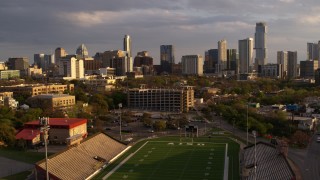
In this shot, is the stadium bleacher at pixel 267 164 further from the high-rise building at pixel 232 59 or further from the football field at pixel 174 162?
the high-rise building at pixel 232 59

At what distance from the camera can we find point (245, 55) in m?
193

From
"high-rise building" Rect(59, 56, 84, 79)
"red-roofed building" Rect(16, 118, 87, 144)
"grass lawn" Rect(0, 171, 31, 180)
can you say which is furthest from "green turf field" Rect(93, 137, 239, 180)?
"high-rise building" Rect(59, 56, 84, 79)

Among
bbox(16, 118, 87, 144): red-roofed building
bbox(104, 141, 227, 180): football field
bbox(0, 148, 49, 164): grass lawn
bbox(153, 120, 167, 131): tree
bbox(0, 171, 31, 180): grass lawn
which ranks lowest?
bbox(0, 171, 31, 180): grass lawn

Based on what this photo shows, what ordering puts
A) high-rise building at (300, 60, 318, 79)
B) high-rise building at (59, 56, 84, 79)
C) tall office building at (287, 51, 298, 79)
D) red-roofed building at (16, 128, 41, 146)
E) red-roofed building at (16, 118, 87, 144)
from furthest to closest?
tall office building at (287, 51, 298, 79) → high-rise building at (300, 60, 318, 79) → high-rise building at (59, 56, 84, 79) → red-roofed building at (16, 118, 87, 144) → red-roofed building at (16, 128, 41, 146)

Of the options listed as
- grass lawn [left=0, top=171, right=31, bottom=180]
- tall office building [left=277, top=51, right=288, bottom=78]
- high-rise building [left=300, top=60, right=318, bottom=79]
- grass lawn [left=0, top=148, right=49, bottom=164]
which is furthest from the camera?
tall office building [left=277, top=51, right=288, bottom=78]

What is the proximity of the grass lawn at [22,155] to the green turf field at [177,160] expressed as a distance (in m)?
6.65

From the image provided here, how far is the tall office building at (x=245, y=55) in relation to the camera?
18438cm

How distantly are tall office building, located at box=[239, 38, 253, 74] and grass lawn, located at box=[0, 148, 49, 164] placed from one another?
155852mm

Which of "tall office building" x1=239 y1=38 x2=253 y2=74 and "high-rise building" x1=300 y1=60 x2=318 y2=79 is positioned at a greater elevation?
"tall office building" x1=239 y1=38 x2=253 y2=74

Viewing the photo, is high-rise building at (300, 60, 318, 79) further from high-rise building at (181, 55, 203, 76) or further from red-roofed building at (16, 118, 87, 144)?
red-roofed building at (16, 118, 87, 144)

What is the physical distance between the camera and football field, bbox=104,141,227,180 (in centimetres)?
2541

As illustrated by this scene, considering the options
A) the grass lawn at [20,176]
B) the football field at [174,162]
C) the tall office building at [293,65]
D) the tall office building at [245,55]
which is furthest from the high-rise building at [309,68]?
the grass lawn at [20,176]

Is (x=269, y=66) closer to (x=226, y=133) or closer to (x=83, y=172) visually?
(x=226, y=133)

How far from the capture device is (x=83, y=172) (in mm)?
25609
